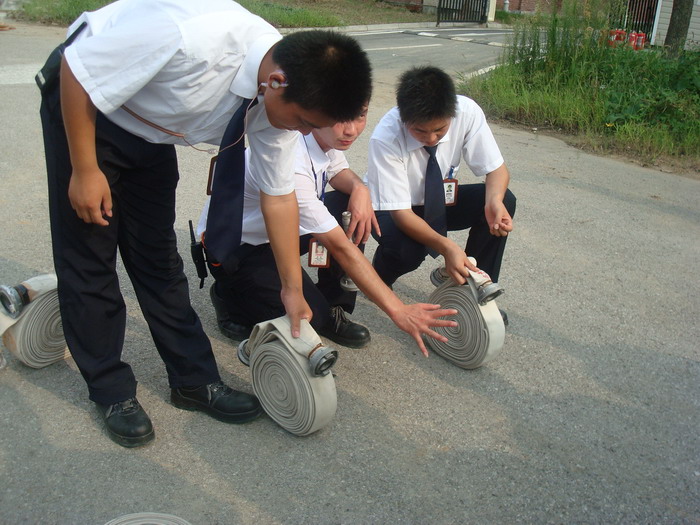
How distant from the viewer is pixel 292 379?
239cm

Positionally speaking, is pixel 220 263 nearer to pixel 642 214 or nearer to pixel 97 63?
pixel 97 63

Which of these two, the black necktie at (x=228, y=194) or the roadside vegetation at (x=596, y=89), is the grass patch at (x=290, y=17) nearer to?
the roadside vegetation at (x=596, y=89)

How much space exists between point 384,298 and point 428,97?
38.7 inches

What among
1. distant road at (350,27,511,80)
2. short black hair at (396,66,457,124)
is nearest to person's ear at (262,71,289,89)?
short black hair at (396,66,457,124)

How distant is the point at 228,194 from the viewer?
2.30 m

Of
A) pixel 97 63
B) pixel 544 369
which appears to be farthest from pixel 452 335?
pixel 97 63

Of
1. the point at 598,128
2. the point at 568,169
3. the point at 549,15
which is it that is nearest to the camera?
the point at 568,169

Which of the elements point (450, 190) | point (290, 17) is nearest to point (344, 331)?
point (450, 190)

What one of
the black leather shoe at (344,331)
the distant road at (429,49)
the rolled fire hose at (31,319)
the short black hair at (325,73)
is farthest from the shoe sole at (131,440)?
the distant road at (429,49)

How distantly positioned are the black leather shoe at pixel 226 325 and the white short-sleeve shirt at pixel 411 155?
836 mm

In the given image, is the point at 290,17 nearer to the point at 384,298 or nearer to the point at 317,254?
the point at 317,254

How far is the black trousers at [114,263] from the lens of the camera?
2100 millimetres

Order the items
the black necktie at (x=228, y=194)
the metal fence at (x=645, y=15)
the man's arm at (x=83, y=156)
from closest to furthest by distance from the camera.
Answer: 1. the man's arm at (x=83, y=156)
2. the black necktie at (x=228, y=194)
3. the metal fence at (x=645, y=15)

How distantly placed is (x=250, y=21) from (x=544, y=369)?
2010mm
